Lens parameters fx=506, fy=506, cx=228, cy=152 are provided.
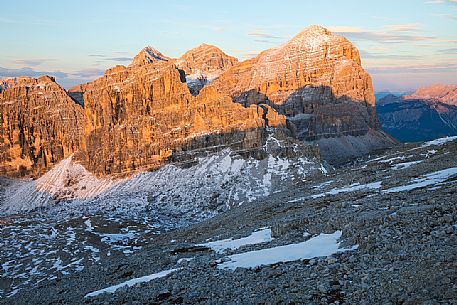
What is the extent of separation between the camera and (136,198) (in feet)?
429

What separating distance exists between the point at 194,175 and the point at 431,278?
374 ft

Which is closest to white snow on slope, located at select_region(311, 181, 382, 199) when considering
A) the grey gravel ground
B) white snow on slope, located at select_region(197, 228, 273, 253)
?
the grey gravel ground

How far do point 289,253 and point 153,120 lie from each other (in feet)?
451

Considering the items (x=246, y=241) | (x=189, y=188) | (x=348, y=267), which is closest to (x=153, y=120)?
(x=189, y=188)

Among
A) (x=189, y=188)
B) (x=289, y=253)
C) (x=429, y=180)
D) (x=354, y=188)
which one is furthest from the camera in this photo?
(x=189, y=188)

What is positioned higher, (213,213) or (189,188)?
(189,188)

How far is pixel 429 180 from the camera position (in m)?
46.6

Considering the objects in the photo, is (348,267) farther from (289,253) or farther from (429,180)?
(429,180)

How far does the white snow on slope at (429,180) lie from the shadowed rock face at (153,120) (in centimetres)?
8009

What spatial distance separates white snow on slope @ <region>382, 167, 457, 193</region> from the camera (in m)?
44.7

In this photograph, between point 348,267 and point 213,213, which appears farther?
point 213,213

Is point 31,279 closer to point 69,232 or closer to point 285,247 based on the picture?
point 69,232

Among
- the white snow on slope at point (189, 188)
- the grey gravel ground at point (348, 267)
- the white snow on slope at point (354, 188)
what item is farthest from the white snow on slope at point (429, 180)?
the white snow on slope at point (189, 188)

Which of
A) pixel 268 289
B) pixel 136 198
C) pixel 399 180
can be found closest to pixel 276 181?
pixel 136 198
